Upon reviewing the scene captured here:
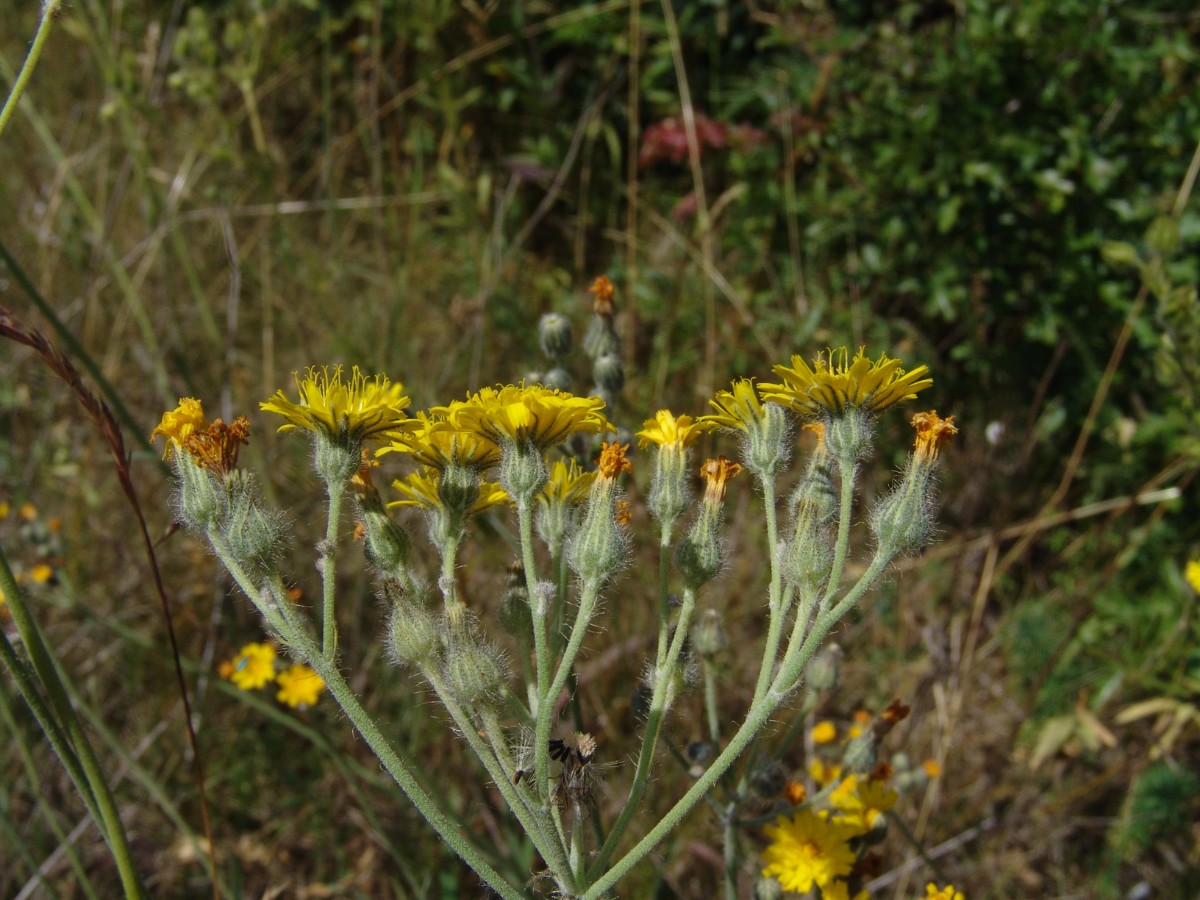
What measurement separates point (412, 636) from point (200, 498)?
442mm

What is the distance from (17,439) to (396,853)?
3376mm

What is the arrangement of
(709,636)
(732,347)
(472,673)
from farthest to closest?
1. (732,347)
2. (709,636)
3. (472,673)

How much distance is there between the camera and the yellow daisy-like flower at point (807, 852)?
2.15 metres

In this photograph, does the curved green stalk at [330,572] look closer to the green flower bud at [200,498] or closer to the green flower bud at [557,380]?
the green flower bud at [200,498]

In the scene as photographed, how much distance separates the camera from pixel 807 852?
222 centimetres

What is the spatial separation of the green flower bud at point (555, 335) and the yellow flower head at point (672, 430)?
63 cm

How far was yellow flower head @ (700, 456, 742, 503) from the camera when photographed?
6.20 feet

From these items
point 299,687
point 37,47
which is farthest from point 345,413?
point 299,687

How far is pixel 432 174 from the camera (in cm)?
621

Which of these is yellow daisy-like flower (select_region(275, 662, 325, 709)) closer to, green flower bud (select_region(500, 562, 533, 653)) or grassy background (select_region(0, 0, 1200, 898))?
grassy background (select_region(0, 0, 1200, 898))

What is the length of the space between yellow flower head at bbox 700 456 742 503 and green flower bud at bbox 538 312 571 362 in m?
0.65

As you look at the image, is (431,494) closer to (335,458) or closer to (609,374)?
(335,458)

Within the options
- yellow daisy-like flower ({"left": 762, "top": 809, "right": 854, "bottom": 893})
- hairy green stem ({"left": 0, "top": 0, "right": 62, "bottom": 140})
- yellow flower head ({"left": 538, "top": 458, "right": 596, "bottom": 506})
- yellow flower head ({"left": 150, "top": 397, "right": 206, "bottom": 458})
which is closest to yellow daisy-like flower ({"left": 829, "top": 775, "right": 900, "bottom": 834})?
yellow daisy-like flower ({"left": 762, "top": 809, "right": 854, "bottom": 893})

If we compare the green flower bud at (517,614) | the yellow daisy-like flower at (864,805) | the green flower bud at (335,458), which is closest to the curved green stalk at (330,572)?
the green flower bud at (335,458)
